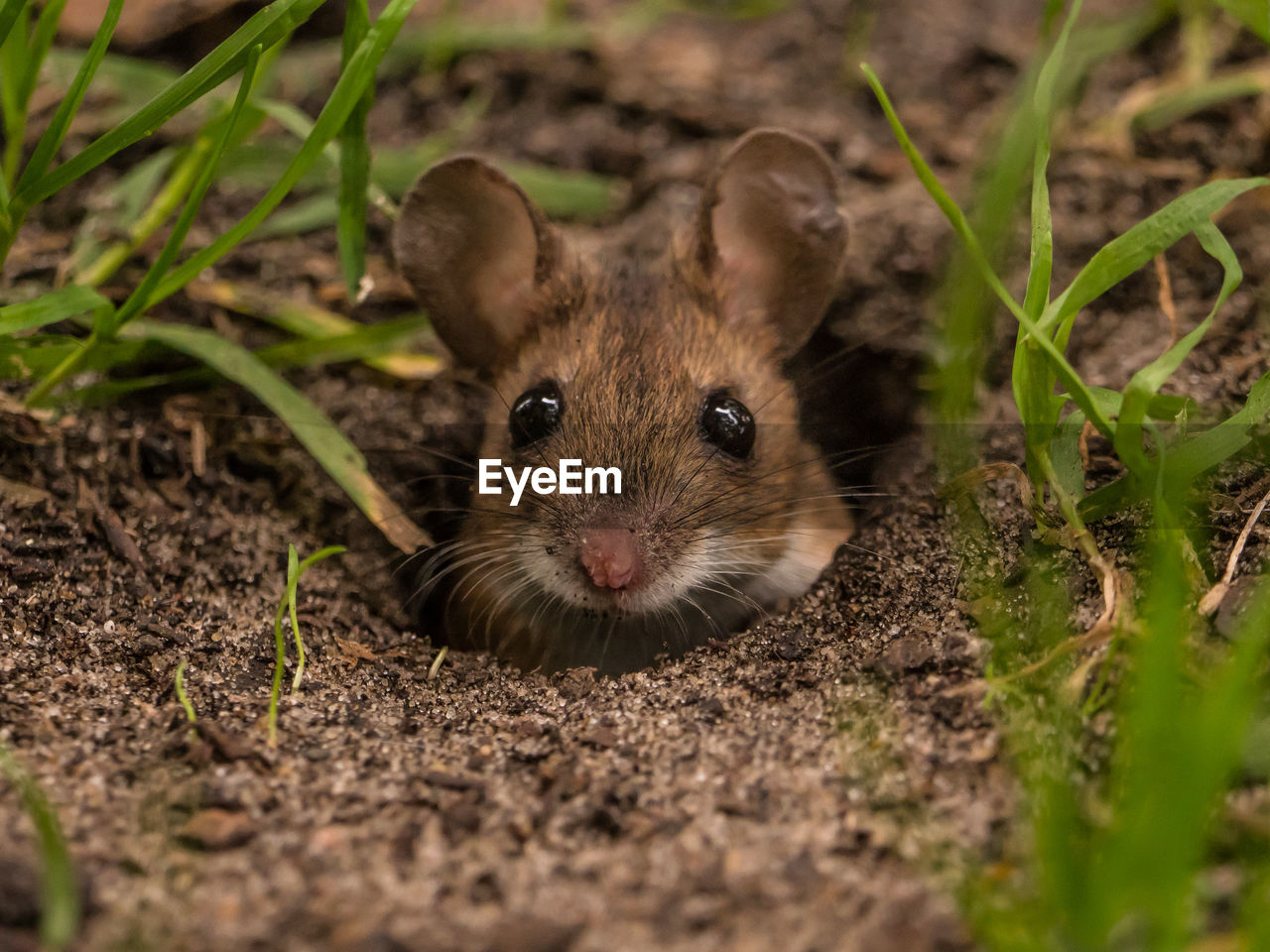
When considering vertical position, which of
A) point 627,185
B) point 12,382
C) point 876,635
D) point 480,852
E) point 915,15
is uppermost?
point 915,15

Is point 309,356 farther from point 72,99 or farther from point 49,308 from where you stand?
point 72,99

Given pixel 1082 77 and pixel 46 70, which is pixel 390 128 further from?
pixel 1082 77

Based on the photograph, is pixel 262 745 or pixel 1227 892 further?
pixel 262 745

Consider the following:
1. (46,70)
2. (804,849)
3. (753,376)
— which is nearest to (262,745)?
(804,849)

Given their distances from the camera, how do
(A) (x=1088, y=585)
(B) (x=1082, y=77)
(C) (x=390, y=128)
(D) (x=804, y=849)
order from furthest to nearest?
(C) (x=390, y=128) < (B) (x=1082, y=77) < (A) (x=1088, y=585) < (D) (x=804, y=849)

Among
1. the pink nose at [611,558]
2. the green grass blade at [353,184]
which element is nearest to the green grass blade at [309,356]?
the green grass blade at [353,184]

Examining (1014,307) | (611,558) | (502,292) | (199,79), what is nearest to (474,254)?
(502,292)

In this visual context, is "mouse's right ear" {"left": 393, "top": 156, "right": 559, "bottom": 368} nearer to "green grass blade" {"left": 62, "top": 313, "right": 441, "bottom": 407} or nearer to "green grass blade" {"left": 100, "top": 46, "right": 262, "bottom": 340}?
"green grass blade" {"left": 62, "top": 313, "right": 441, "bottom": 407}
